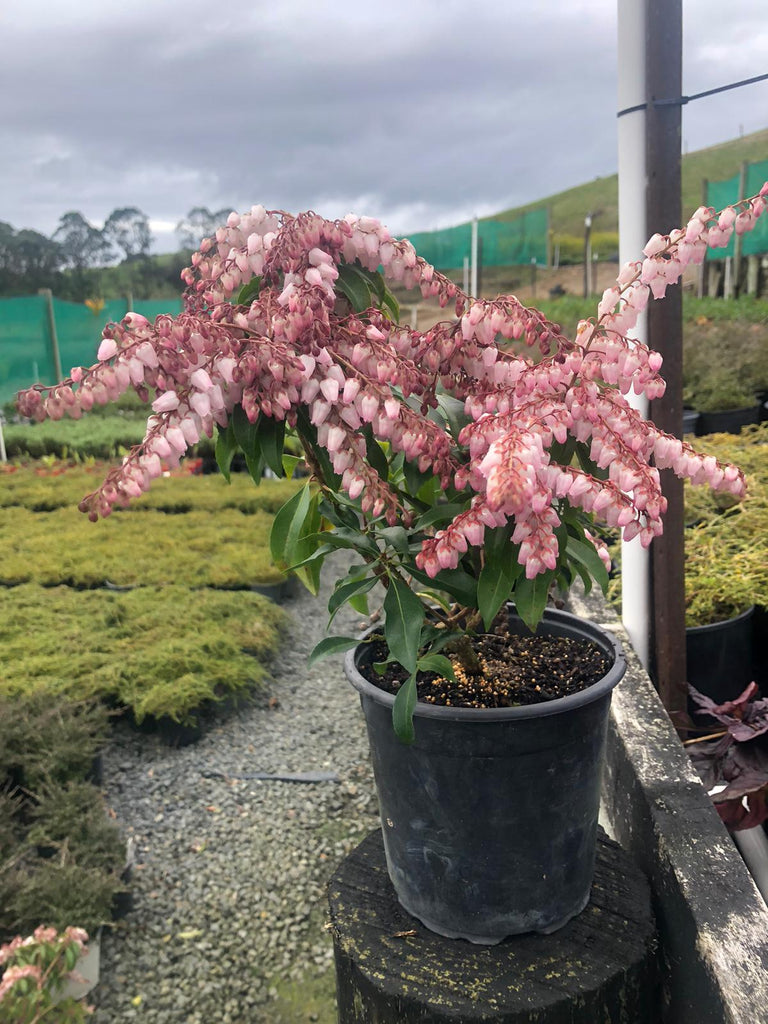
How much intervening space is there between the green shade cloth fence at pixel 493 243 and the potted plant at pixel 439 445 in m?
14.8

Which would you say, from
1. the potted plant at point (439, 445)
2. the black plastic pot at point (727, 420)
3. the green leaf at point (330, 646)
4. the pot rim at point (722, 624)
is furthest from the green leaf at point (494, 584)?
the black plastic pot at point (727, 420)

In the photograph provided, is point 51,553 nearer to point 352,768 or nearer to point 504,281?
point 352,768

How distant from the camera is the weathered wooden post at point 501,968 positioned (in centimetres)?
144

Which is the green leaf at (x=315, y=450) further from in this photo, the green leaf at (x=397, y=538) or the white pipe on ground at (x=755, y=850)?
the white pipe on ground at (x=755, y=850)

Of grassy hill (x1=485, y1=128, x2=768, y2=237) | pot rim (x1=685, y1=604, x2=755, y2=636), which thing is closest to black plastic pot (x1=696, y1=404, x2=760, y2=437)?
pot rim (x1=685, y1=604, x2=755, y2=636)

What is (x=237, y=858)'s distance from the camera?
2.86 m

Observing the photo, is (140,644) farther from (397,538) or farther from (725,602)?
(397,538)

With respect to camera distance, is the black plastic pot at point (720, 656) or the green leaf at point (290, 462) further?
the black plastic pot at point (720, 656)

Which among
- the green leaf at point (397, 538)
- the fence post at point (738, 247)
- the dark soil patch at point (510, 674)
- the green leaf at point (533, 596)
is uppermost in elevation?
the fence post at point (738, 247)

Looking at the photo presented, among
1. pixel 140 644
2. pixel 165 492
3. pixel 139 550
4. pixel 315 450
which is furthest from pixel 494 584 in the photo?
pixel 165 492

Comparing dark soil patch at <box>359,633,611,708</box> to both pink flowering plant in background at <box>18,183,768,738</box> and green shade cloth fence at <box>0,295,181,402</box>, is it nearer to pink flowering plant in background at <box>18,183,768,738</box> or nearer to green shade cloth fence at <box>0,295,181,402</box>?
pink flowering plant in background at <box>18,183,768,738</box>

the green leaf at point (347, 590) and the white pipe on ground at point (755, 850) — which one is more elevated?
the green leaf at point (347, 590)

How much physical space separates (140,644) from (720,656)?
2742 millimetres

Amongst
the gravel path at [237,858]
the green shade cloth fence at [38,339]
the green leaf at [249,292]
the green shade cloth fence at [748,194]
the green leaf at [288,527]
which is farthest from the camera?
the green shade cloth fence at [38,339]
